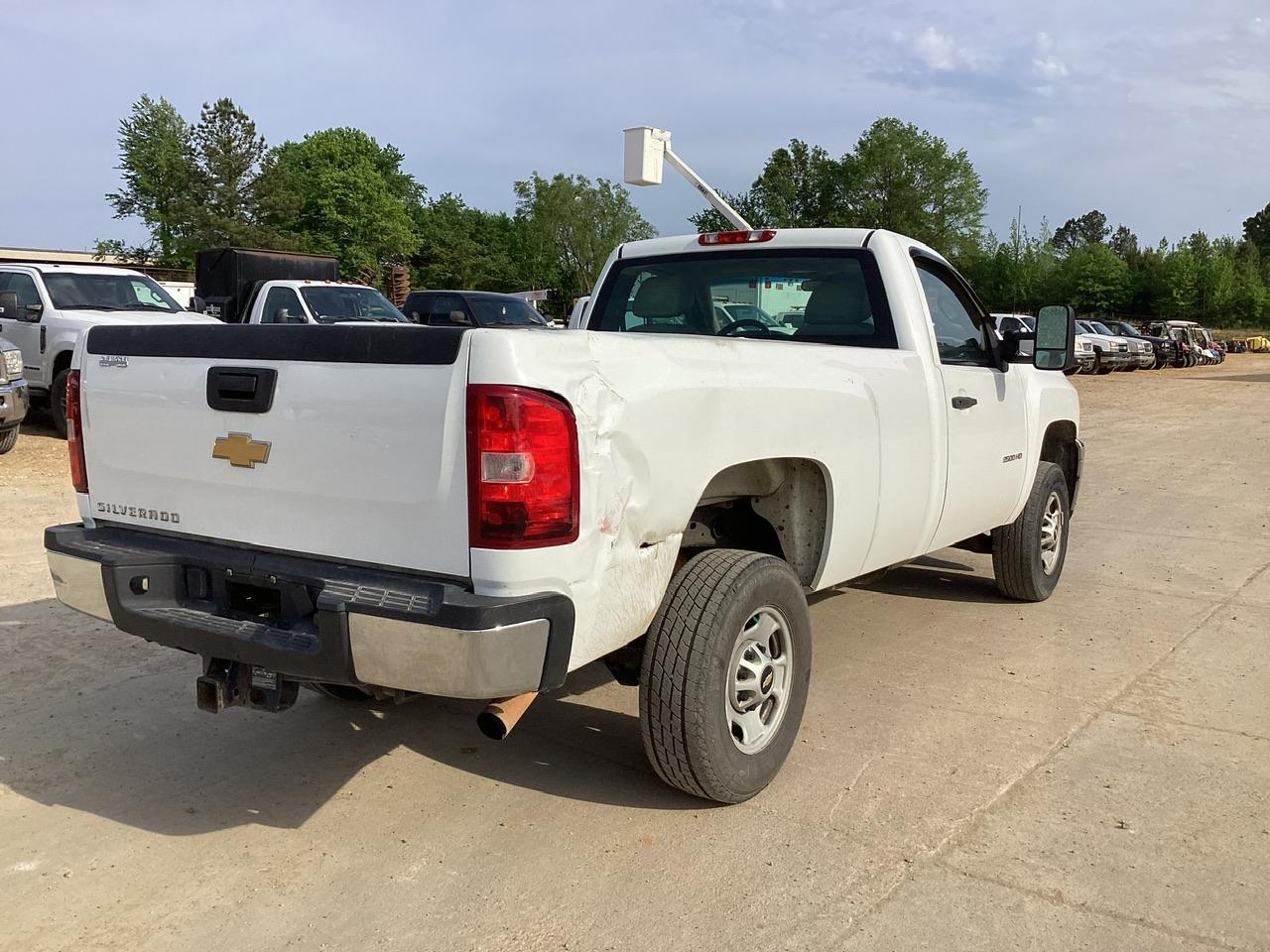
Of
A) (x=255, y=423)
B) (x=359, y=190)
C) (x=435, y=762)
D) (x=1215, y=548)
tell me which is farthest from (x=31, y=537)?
(x=359, y=190)

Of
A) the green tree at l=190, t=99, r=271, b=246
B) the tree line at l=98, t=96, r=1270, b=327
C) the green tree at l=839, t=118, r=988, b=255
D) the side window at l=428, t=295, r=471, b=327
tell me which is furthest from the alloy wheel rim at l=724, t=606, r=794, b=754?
the green tree at l=839, t=118, r=988, b=255

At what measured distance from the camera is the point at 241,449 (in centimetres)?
317

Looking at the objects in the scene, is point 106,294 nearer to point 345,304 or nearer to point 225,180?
point 345,304

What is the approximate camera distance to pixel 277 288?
1348cm

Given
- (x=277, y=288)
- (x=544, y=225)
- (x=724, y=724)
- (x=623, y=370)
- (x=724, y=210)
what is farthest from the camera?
(x=544, y=225)

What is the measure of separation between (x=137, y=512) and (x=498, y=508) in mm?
1448

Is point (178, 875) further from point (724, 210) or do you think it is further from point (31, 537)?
point (724, 210)

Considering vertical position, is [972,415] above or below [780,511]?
above

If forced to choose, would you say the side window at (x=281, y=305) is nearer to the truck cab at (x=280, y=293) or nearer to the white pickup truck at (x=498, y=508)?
the truck cab at (x=280, y=293)

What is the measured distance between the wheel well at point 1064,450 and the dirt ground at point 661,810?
3.81 ft

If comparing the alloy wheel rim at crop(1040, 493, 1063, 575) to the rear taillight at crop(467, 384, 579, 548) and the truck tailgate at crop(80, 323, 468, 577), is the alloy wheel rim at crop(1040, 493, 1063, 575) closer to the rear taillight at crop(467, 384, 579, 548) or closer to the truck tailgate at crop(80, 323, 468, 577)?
the rear taillight at crop(467, 384, 579, 548)

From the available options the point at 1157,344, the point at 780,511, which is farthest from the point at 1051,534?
the point at 1157,344

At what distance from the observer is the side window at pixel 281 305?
43.2 ft

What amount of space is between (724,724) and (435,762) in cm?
120
